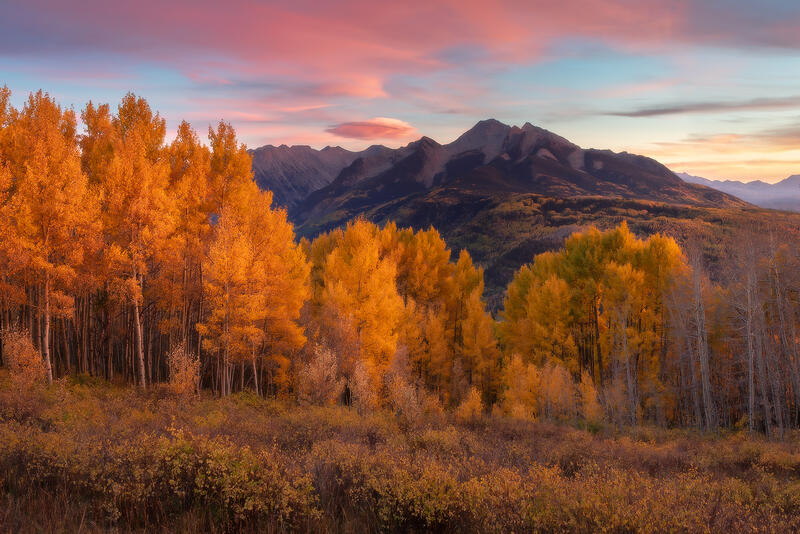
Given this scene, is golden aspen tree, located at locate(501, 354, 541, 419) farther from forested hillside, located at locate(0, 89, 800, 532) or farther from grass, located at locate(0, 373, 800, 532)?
grass, located at locate(0, 373, 800, 532)

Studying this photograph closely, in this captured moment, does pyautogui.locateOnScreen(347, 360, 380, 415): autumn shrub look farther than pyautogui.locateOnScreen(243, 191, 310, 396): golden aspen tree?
No

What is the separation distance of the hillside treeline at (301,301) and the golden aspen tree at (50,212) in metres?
0.08

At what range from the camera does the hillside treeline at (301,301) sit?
19188mm

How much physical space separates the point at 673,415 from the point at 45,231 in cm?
4679

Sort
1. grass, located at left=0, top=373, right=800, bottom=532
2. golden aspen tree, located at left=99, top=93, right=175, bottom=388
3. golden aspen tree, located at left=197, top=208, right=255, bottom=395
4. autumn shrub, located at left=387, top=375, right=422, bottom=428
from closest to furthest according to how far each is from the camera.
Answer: grass, located at left=0, top=373, right=800, bottom=532
autumn shrub, located at left=387, top=375, right=422, bottom=428
golden aspen tree, located at left=99, top=93, right=175, bottom=388
golden aspen tree, located at left=197, top=208, right=255, bottom=395

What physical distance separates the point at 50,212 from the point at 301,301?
491 inches

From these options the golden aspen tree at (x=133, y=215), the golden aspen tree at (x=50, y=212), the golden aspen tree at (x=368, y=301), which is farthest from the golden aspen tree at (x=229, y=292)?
the golden aspen tree at (x=368, y=301)

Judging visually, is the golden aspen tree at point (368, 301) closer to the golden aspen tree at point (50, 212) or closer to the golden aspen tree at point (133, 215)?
the golden aspen tree at point (133, 215)

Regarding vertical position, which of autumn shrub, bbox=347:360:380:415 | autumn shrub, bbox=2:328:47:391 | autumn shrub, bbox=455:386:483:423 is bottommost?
autumn shrub, bbox=455:386:483:423

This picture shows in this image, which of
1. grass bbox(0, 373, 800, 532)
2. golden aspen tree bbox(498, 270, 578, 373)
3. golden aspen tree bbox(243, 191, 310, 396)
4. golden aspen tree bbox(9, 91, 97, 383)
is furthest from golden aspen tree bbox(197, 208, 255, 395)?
golden aspen tree bbox(498, 270, 578, 373)

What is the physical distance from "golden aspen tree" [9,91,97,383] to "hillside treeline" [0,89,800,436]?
83 mm

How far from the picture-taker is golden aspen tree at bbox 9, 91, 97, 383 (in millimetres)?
17734

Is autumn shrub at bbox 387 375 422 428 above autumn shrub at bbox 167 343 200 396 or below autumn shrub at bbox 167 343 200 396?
below

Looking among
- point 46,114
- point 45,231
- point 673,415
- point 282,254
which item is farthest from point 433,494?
point 673,415
